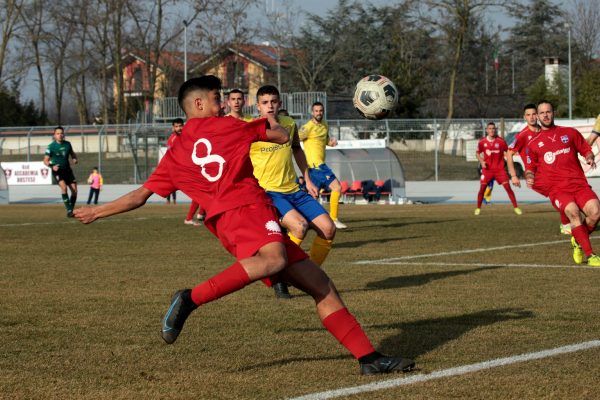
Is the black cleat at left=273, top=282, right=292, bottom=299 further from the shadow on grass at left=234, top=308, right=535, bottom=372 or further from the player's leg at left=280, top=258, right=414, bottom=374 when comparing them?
the player's leg at left=280, top=258, right=414, bottom=374

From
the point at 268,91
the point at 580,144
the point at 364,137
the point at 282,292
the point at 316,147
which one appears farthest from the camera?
the point at 364,137

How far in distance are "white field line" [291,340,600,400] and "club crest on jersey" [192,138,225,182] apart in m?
1.39

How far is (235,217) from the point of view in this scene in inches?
227

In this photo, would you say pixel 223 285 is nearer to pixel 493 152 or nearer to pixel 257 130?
pixel 257 130

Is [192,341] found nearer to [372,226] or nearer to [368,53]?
[372,226]

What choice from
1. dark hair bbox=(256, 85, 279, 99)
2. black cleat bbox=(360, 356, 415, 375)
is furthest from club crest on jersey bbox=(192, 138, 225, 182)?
dark hair bbox=(256, 85, 279, 99)

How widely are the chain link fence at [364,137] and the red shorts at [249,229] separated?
34.5 meters

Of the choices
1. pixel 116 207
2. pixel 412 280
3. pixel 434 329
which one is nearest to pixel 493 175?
pixel 412 280

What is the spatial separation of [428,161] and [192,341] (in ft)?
113

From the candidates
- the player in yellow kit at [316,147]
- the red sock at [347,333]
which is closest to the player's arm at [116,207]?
the red sock at [347,333]

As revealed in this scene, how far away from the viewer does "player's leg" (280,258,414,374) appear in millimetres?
5824

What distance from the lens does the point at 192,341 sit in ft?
23.2

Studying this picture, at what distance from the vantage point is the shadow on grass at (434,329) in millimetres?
6734

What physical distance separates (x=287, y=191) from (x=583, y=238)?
3994 mm
